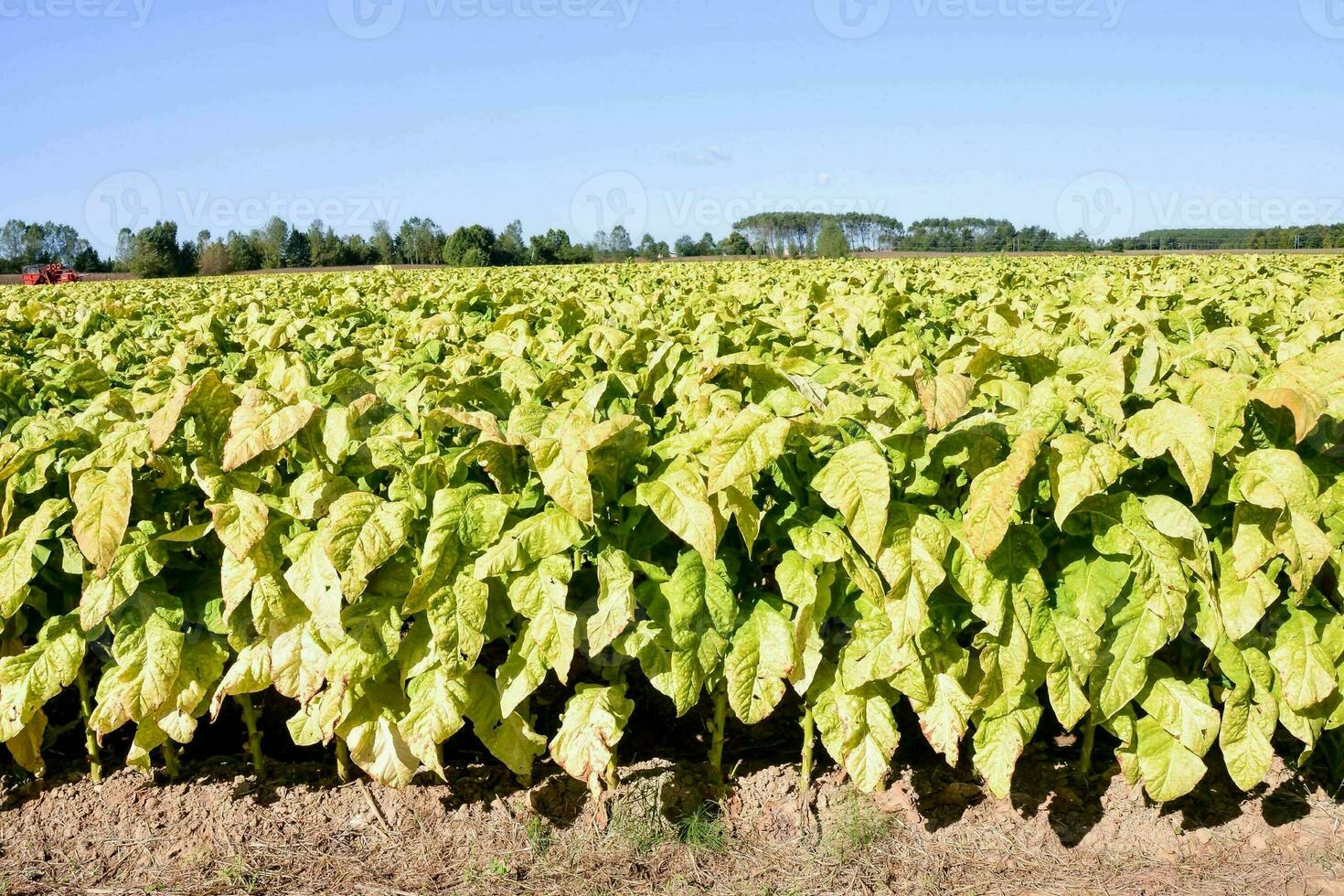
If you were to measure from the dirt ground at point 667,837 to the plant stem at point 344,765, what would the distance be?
6 centimetres

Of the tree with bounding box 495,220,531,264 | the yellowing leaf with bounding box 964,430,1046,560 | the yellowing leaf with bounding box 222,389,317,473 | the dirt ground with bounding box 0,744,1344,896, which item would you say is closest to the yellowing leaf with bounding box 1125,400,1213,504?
the yellowing leaf with bounding box 964,430,1046,560

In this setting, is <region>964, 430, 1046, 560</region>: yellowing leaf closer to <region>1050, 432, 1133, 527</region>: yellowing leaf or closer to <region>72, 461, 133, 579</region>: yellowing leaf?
<region>1050, 432, 1133, 527</region>: yellowing leaf

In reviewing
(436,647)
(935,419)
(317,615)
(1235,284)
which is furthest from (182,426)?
(1235,284)

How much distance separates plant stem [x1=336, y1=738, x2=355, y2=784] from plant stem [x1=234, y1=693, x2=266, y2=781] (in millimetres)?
280

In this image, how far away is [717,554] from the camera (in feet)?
8.80

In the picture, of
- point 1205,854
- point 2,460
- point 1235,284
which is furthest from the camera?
point 1235,284

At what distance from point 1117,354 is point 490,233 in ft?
169

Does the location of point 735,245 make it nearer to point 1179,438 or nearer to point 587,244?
point 587,244

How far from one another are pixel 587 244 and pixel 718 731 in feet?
156

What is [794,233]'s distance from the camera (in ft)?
209

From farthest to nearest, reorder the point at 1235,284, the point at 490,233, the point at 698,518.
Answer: the point at 490,233 → the point at 1235,284 → the point at 698,518

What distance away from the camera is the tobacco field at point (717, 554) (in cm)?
241

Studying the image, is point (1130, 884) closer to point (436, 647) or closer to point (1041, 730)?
point (1041, 730)

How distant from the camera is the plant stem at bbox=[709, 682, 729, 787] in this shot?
310 centimetres
